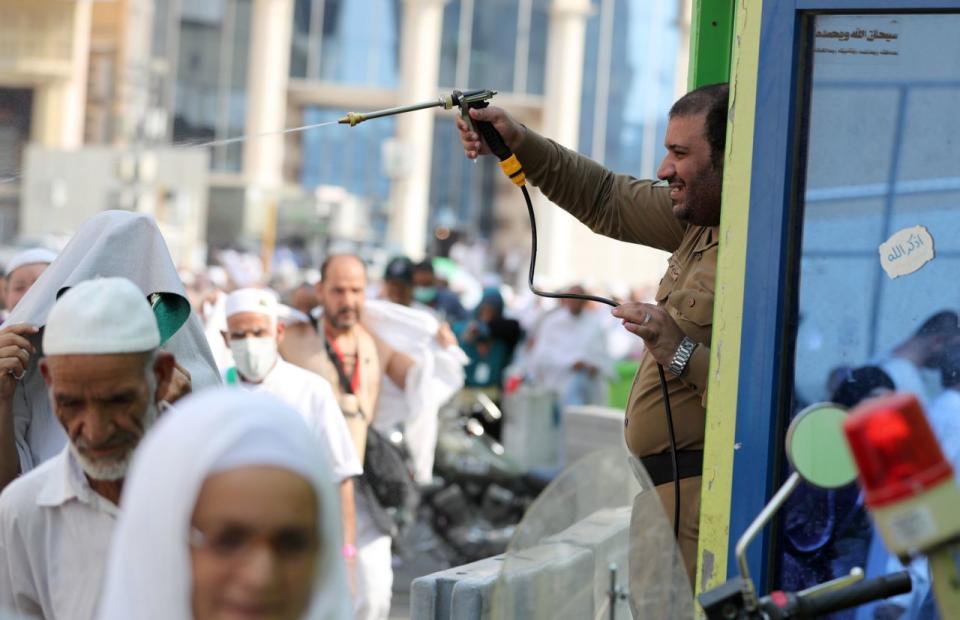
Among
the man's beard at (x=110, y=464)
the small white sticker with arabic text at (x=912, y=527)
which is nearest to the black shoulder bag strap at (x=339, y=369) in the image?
the man's beard at (x=110, y=464)

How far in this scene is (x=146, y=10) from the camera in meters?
54.2

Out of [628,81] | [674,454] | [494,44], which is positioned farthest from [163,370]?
[494,44]

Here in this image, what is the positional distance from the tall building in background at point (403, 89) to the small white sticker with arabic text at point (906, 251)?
160ft

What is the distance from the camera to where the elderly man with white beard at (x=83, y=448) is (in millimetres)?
2973

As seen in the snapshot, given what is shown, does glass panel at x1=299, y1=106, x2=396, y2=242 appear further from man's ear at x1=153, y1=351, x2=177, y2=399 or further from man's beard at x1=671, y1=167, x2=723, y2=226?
man's ear at x1=153, y1=351, x2=177, y2=399

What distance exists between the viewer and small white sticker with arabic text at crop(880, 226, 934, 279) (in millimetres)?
3565

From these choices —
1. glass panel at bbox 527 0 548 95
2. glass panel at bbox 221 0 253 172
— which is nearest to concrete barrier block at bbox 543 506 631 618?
glass panel at bbox 221 0 253 172

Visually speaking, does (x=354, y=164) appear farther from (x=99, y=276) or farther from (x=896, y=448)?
(x=896, y=448)

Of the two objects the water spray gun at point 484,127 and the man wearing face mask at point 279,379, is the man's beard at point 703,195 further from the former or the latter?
the man wearing face mask at point 279,379

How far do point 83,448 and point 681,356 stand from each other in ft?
4.85

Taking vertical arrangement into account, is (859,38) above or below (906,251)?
above

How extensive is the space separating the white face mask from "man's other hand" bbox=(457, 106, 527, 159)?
2.82 metres

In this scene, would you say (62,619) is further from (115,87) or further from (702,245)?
(115,87)

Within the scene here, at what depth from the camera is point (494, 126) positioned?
4406 millimetres
